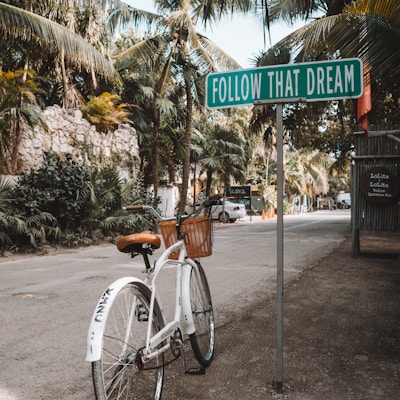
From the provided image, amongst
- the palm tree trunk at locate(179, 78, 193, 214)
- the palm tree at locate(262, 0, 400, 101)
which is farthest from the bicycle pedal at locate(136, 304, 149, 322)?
the palm tree trunk at locate(179, 78, 193, 214)

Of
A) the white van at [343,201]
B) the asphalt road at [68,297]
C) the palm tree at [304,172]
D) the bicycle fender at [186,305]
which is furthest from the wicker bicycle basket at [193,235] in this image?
the white van at [343,201]

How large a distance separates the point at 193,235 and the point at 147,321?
30.8 inches

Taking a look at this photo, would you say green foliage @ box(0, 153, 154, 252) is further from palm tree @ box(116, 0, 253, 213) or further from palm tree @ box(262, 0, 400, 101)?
palm tree @ box(262, 0, 400, 101)

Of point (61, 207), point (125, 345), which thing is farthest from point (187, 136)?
point (125, 345)

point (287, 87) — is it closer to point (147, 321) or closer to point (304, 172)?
point (147, 321)

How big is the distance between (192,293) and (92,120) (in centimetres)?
1400

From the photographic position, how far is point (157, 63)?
18922mm

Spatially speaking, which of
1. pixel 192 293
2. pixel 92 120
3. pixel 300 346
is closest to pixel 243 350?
pixel 300 346

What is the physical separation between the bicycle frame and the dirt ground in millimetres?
527

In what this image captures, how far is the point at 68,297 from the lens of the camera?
6.05 metres

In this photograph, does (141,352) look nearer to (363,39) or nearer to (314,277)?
(363,39)

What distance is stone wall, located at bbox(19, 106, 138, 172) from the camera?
14.2 meters

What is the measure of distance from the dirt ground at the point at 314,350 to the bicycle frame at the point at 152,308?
1.73 ft

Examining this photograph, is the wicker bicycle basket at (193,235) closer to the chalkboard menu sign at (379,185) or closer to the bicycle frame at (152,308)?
the bicycle frame at (152,308)
